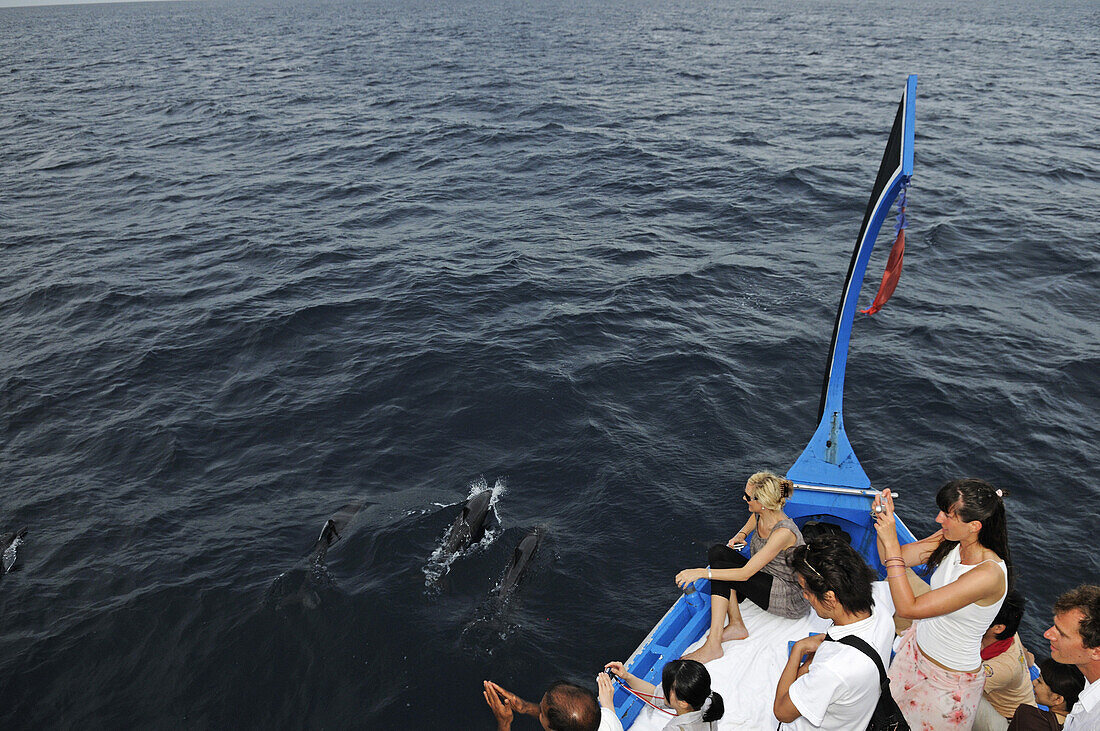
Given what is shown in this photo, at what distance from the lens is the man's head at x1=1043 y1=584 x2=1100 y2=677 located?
492 cm

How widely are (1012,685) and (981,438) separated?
8.02 metres

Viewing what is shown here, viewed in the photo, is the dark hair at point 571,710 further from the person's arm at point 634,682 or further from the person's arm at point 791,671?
the person's arm at point 791,671

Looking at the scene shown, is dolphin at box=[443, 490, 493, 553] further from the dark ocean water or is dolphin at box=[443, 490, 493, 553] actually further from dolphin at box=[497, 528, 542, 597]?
dolphin at box=[497, 528, 542, 597]

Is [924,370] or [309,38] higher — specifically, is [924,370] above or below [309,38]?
above

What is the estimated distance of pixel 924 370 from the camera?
1520cm

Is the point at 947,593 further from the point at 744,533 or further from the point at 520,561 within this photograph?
the point at 520,561

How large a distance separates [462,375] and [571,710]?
1066 cm

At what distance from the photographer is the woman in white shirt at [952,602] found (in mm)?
5113

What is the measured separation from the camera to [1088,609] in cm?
493

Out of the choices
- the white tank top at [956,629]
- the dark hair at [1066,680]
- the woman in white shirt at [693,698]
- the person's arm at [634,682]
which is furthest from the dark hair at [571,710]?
the dark hair at [1066,680]

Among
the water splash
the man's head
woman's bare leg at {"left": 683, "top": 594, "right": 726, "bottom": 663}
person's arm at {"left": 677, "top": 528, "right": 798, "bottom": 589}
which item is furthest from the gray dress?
the water splash

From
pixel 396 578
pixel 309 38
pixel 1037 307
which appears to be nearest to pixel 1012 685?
pixel 396 578

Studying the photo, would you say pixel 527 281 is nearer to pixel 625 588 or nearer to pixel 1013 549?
pixel 625 588

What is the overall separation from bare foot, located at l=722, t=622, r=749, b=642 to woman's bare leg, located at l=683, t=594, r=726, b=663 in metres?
0.13
